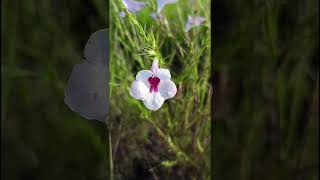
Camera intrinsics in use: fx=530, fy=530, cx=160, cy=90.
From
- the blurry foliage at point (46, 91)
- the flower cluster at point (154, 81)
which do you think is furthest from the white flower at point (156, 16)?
the blurry foliage at point (46, 91)

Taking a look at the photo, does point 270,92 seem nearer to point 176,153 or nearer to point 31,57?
point 176,153

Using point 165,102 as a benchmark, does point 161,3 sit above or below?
above

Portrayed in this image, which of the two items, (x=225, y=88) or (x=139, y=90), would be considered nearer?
(x=139, y=90)

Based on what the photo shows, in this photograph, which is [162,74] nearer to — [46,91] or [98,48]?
[98,48]

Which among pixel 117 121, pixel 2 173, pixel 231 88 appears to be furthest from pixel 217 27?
pixel 2 173

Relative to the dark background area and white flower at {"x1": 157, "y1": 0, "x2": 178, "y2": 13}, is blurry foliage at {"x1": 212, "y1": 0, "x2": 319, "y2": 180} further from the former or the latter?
white flower at {"x1": 157, "y1": 0, "x2": 178, "y2": 13}

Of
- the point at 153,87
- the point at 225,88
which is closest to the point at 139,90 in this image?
the point at 153,87

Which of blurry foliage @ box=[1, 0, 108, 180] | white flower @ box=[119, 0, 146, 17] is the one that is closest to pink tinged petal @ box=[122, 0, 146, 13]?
white flower @ box=[119, 0, 146, 17]

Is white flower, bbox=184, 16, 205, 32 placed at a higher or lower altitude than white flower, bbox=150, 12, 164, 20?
lower
